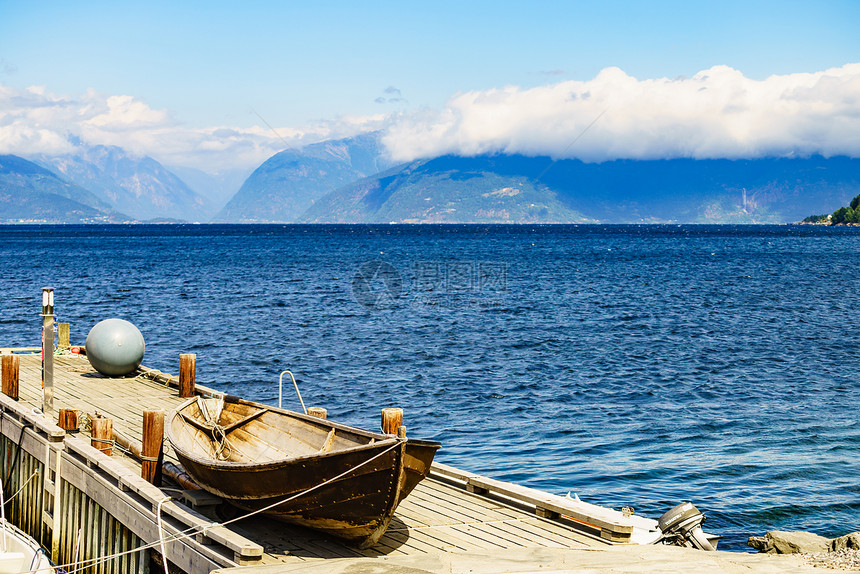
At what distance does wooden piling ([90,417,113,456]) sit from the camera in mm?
12875

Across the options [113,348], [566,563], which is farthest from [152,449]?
[113,348]

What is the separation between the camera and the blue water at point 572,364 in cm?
1719

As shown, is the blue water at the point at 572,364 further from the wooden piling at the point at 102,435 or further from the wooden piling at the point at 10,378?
the wooden piling at the point at 10,378

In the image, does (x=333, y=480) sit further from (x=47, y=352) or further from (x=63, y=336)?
(x=63, y=336)

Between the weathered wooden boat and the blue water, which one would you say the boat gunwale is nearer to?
the weathered wooden boat

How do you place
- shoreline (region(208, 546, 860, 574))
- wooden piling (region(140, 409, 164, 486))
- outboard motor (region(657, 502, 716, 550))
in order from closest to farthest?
shoreline (region(208, 546, 860, 574)) → outboard motor (region(657, 502, 716, 550)) → wooden piling (region(140, 409, 164, 486))

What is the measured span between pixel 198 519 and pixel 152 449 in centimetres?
248

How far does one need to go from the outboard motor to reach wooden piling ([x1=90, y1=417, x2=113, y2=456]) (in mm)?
8550

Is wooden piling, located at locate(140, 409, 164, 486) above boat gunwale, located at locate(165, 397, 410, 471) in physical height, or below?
below

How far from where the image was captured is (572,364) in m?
31.2

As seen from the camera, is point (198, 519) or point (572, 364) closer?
point (198, 519)

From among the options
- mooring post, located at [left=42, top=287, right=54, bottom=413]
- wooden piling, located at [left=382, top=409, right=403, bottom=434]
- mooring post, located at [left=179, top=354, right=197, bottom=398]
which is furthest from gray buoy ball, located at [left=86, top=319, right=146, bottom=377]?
wooden piling, located at [left=382, top=409, right=403, bottom=434]

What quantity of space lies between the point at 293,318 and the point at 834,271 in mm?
63835

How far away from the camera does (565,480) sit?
16.7m
